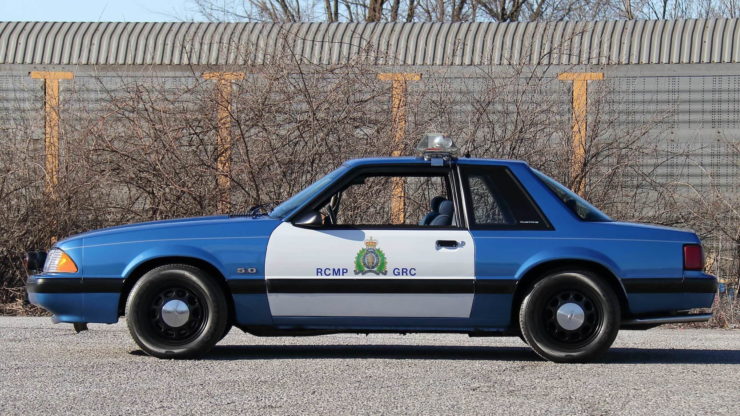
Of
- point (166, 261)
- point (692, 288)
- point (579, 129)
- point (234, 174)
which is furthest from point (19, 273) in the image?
point (692, 288)

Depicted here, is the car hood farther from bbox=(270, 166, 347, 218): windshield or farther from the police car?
bbox=(270, 166, 347, 218): windshield

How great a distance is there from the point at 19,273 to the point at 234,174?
8.66 feet

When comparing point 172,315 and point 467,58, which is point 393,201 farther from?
point 172,315

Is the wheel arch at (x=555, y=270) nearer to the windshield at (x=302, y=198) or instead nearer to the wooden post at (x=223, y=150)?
the windshield at (x=302, y=198)

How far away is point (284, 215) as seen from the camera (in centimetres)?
749

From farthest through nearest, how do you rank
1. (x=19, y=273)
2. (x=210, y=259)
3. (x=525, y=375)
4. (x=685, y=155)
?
(x=685, y=155) → (x=19, y=273) → (x=210, y=259) → (x=525, y=375)

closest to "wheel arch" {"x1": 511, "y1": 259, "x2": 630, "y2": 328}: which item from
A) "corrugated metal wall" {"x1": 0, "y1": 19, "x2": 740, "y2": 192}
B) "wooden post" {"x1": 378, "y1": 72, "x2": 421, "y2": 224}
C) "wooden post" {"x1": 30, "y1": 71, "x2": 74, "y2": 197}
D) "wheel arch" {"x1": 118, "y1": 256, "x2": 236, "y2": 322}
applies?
"wheel arch" {"x1": 118, "y1": 256, "x2": 236, "y2": 322}

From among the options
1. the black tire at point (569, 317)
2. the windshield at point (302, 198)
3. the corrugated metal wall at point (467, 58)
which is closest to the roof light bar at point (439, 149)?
the windshield at point (302, 198)

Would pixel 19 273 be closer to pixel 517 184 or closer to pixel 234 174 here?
pixel 234 174

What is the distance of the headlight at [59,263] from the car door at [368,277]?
130cm

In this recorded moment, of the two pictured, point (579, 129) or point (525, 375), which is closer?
point (525, 375)

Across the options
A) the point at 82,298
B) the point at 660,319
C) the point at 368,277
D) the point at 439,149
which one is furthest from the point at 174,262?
the point at 660,319

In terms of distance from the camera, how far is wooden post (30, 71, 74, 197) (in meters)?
13.2

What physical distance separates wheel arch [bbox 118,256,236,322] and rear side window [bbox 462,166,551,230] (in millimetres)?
1670
